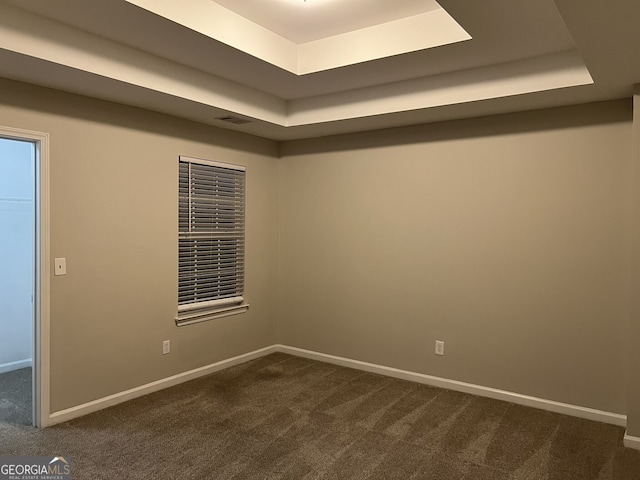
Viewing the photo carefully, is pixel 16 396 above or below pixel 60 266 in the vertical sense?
below

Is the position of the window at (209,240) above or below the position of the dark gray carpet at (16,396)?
above

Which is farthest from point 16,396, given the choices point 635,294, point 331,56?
point 635,294

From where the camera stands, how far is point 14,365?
15.2 ft

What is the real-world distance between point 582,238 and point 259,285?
9.84 ft

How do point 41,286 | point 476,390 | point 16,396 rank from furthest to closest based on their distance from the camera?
point 476,390 < point 16,396 < point 41,286

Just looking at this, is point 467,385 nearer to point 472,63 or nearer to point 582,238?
point 582,238

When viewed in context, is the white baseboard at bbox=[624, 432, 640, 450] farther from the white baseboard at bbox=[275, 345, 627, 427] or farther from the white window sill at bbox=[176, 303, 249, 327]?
the white window sill at bbox=[176, 303, 249, 327]

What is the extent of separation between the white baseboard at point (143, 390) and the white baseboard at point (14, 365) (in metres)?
1.60

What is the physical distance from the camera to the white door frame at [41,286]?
3.19 metres

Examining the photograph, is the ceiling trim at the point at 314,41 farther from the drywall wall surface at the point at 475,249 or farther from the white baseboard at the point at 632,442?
the white baseboard at the point at 632,442

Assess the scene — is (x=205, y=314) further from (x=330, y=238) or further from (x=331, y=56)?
(x=331, y=56)

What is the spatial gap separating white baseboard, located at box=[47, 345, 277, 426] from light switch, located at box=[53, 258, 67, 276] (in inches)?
38.0

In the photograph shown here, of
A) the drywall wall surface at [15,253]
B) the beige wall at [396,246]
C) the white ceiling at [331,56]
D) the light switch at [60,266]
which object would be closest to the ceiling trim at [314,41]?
the white ceiling at [331,56]

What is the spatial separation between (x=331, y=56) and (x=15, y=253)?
363 centimetres
